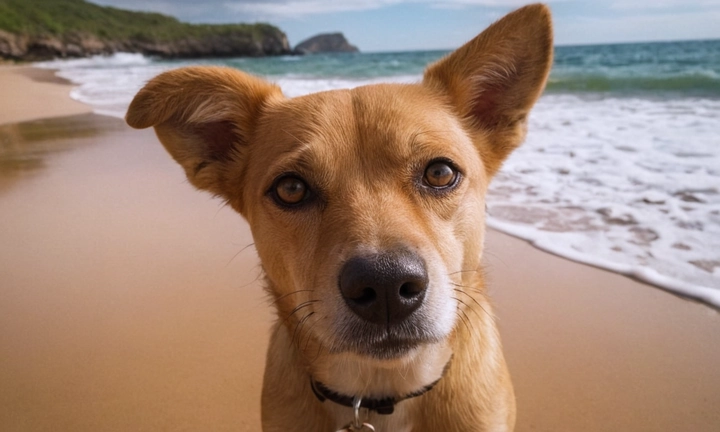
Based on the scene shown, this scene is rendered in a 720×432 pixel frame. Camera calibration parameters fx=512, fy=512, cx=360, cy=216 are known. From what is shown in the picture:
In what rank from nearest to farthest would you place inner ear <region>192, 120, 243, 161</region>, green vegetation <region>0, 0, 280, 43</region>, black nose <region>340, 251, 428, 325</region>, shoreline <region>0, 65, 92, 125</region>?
1. black nose <region>340, 251, 428, 325</region>
2. inner ear <region>192, 120, 243, 161</region>
3. shoreline <region>0, 65, 92, 125</region>
4. green vegetation <region>0, 0, 280, 43</region>

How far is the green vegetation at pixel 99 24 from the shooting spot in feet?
152

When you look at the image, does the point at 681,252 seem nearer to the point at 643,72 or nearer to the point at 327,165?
the point at 327,165

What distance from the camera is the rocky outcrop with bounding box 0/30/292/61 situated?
4109 centimetres

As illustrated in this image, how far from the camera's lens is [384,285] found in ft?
5.15

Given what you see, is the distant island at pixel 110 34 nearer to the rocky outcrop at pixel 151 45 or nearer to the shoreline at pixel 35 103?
the rocky outcrop at pixel 151 45

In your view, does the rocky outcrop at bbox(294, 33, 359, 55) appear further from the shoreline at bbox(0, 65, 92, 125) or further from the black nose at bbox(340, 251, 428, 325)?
the black nose at bbox(340, 251, 428, 325)

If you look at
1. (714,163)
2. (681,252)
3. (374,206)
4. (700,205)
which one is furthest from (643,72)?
(374,206)

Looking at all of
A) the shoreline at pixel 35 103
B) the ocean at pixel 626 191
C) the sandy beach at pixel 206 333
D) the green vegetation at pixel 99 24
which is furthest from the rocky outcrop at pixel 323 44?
the sandy beach at pixel 206 333

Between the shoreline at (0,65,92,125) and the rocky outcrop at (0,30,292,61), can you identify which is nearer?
the shoreline at (0,65,92,125)

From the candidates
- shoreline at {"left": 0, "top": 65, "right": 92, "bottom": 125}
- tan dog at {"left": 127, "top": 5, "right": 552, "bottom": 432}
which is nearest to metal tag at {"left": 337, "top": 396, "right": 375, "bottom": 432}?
tan dog at {"left": 127, "top": 5, "right": 552, "bottom": 432}

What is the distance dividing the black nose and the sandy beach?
130 centimetres

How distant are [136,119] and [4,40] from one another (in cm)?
4619

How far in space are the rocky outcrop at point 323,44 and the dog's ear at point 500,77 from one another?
86.3 metres

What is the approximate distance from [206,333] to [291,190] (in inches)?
63.8
